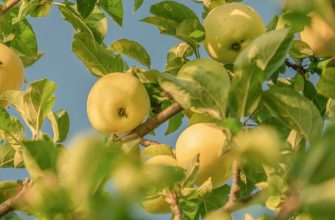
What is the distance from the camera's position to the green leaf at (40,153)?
1022 millimetres

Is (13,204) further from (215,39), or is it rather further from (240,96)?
(215,39)

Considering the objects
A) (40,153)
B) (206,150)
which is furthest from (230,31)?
(40,153)

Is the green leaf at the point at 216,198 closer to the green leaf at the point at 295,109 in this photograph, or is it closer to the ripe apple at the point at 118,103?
the ripe apple at the point at 118,103

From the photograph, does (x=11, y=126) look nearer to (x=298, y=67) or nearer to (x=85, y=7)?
(x=85, y=7)

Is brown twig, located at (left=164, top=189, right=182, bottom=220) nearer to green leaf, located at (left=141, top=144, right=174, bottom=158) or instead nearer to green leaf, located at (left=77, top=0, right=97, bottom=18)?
green leaf, located at (left=141, top=144, right=174, bottom=158)

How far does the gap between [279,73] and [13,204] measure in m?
1.03

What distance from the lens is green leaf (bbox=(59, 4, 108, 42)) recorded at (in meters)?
Result: 2.11

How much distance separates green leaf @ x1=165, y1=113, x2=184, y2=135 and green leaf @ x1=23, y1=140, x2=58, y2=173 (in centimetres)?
117

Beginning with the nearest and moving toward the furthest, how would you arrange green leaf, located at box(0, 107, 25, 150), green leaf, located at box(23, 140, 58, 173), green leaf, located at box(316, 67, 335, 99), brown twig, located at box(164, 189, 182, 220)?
1. green leaf, located at box(23, 140, 58, 173)
2. green leaf, located at box(316, 67, 335, 99)
3. brown twig, located at box(164, 189, 182, 220)
4. green leaf, located at box(0, 107, 25, 150)

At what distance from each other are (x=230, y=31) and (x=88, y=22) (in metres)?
0.60

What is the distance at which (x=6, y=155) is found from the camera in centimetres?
192

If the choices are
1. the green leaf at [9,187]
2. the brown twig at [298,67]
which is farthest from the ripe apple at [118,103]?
the brown twig at [298,67]

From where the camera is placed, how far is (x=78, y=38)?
1836mm

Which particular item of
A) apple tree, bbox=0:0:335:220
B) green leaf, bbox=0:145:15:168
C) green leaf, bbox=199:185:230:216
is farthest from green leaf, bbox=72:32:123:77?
green leaf, bbox=199:185:230:216
